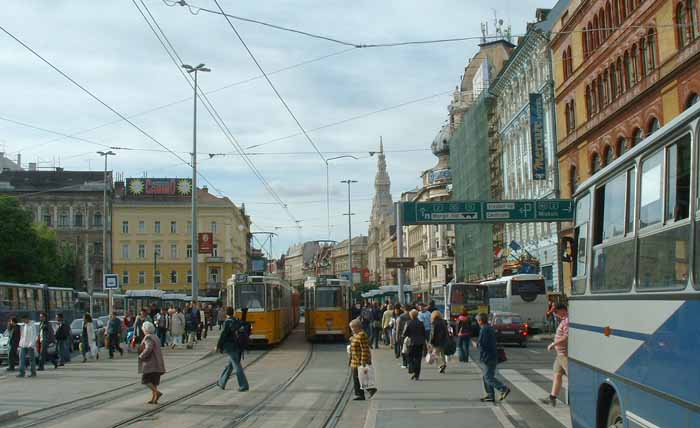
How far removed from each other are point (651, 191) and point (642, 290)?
78 centimetres

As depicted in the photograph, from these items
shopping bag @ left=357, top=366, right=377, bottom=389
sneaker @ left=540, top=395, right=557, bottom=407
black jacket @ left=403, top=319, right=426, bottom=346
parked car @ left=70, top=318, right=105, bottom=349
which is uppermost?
black jacket @ left=403, top=319, right=426, bottom=346

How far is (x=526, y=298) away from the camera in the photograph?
43219 mm

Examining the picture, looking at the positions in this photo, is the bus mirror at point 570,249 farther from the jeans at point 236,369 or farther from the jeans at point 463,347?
the jeans at point 463,347

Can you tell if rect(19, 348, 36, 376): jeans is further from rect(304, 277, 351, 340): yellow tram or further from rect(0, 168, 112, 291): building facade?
rect(0, 168, 112, 291): building facade

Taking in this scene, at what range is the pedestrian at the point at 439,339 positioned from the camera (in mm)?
A: 21031

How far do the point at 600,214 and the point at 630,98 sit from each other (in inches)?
1218

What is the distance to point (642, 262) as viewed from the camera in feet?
21.6

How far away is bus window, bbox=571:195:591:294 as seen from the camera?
8945 millimetres

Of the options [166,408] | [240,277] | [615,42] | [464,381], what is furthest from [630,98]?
[166,408]

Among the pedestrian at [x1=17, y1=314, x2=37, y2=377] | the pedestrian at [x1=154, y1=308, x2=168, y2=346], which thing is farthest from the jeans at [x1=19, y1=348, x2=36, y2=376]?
the pedestrian at [x1=154, y1=308, x2=168, y2=346]

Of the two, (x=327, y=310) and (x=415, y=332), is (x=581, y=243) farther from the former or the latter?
(x=327, y=310)

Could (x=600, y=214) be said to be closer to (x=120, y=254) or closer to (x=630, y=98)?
(x=630, y=98)

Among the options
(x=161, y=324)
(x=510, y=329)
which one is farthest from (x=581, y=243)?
(x=161, y=324)

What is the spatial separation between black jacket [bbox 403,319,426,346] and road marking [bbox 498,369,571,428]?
2.24m
